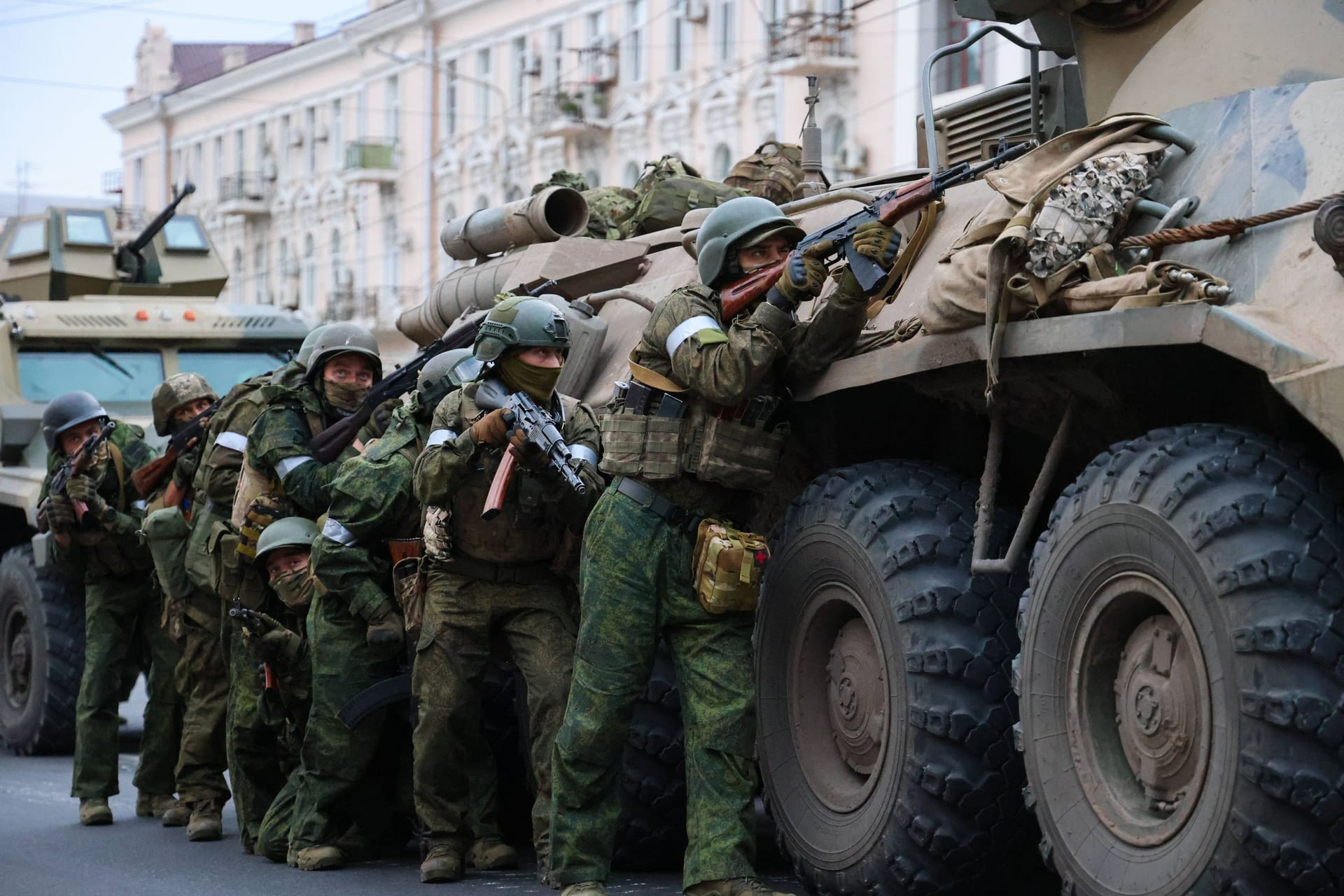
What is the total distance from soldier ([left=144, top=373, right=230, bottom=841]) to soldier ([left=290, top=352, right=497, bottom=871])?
45.1 inches

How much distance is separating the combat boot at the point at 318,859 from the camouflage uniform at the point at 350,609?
4 centimetres

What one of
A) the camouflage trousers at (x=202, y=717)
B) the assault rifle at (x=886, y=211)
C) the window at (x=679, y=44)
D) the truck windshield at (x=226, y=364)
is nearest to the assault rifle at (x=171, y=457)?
the camouflage trousers at (x=202, y=717)

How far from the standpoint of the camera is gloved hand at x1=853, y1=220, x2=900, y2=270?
20.9 feet

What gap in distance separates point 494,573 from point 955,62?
19.2 meters

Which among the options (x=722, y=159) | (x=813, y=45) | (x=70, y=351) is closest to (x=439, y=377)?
(x=70, y=351)

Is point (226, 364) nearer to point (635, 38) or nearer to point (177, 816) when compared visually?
point (177, 816)

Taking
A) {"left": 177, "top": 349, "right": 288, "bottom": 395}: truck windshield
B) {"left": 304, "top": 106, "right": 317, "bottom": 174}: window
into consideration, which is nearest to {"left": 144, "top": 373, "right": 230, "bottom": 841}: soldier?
{"left": 177, "top": 349, "right": 288, "bottom": 395}: truck windshield

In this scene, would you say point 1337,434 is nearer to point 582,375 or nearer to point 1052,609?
point 1052,609

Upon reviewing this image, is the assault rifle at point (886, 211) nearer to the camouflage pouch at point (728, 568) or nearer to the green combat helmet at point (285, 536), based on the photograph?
the camouflage pouch at point (728, 568)

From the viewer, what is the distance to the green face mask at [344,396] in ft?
29.5

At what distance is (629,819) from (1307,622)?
335 cm

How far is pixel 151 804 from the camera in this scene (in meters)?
9.89

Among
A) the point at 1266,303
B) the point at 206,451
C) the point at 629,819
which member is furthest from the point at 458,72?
the point at 1266,303

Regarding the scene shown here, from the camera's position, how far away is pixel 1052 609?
18.4 feet
